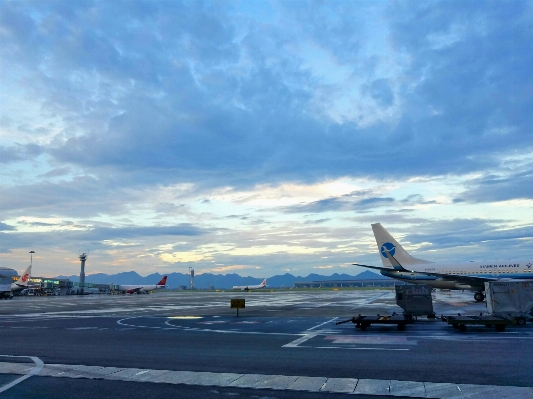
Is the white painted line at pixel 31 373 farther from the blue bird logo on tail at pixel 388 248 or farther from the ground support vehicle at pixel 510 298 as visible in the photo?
the blue bird logo on tail at pixel 388 248

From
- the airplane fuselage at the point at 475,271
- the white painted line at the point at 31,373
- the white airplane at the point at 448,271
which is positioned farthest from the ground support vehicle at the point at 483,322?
the airplane fuselage at the point at 475,271

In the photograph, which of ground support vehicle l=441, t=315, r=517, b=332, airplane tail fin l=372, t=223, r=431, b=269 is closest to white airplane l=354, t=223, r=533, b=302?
airplane tail fin l=372, t=223, r=431, b=269

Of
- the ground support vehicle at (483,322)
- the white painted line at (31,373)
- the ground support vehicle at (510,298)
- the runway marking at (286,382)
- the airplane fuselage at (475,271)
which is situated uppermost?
the airplane fuselage at (475,271)

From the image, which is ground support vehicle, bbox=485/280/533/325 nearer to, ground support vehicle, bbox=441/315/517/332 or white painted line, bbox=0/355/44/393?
ground support vehicle, bbox=441/315/517/332

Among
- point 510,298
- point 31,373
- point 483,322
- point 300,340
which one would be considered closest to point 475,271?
point 510,298

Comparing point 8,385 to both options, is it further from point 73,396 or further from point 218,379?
point 218,379

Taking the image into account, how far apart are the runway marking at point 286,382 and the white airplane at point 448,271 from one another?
41.5m

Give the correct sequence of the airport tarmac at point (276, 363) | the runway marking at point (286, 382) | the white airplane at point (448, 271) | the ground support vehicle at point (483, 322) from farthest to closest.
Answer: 1. the white airplane at point (448, 271)
2. the ground support vehicle at point (483, 322)
3. the airport tarmac at point (276, 363)
4. the runway marking at point (286, 382)

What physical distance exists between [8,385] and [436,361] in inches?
472

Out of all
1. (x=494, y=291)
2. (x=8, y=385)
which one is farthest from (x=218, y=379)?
(x=494, y=291)

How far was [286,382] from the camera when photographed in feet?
34.9

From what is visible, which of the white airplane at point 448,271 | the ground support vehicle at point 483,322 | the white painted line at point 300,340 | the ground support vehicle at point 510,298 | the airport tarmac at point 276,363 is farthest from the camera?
the white airplane at point 448,271

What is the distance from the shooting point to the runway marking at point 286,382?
9.52 meters

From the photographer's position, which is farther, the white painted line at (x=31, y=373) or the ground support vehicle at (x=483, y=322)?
the ground support vehicle at (x=483, y=322)
